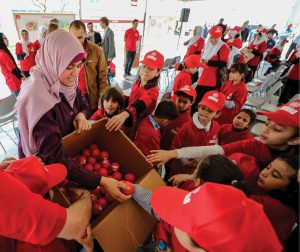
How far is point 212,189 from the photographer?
646 millimetres

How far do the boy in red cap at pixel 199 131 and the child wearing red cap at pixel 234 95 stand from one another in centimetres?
86

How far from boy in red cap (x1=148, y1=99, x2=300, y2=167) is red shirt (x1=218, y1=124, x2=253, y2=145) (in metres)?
0.52

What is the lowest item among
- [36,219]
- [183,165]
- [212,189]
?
[183,165]

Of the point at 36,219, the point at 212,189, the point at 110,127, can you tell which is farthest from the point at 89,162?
the point at 212,189

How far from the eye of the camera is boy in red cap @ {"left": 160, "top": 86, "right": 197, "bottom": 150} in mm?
1985

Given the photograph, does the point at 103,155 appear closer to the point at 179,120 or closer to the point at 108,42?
the point at 179,120

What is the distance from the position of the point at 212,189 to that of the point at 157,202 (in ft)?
0.87

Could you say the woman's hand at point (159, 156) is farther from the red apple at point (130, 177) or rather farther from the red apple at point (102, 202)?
the red apple at point (102, 202)

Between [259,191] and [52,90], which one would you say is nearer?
[52,90]

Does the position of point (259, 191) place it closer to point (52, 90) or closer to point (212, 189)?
point (212, 189)

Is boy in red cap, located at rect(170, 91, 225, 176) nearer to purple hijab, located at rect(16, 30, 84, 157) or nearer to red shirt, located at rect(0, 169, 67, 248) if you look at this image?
purple hijab, located at rect(16, 30, 84, 157)

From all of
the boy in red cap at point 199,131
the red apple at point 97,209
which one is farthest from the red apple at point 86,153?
the boy in red cap at point 199,131

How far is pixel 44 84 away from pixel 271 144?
141 cm

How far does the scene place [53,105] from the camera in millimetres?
1008
